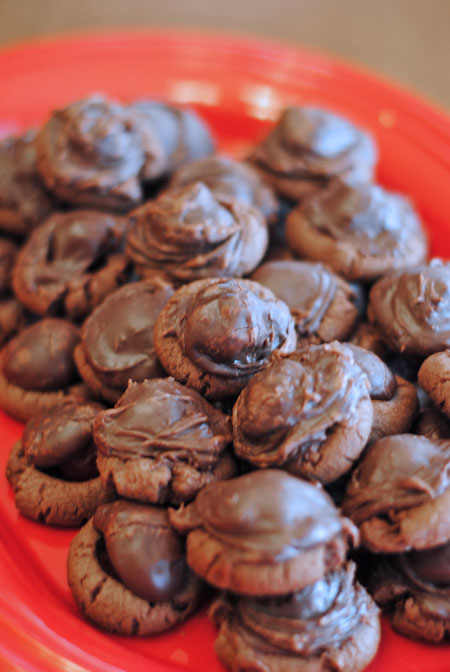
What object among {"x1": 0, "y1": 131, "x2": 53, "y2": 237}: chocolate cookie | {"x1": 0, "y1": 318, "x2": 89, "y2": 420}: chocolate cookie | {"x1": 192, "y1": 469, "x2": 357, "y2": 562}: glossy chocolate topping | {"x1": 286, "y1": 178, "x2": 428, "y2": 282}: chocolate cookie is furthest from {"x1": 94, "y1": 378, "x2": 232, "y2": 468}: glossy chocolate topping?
{"x1": 0, "y1": 131, "x2": 53, "y2": 237}: chocolate cookie

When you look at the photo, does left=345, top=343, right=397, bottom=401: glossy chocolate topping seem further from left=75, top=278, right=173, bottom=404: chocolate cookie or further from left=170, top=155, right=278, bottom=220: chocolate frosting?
left=170, top=155, right=278, bottom=220: chocolate frosting

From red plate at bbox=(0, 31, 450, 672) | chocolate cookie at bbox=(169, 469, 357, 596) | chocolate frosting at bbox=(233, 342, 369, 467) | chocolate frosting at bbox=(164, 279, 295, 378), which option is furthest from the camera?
red plate at bbox=(0, 31, 450, 672)

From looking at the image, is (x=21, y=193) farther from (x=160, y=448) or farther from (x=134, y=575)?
(x=134, y=575)

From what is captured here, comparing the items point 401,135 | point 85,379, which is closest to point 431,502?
point 85,379

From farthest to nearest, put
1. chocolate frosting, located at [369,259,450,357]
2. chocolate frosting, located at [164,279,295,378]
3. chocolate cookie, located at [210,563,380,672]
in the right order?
chocolate frosting, located at [369,259,450,357]
chocolate frosting, located at [164,279,295,378]
chocolate cookie, located at [210,563,380,672]

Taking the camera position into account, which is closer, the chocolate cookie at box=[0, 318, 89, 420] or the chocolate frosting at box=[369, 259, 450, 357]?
the chocolate frosting at box=[369, 259, 450, 357]

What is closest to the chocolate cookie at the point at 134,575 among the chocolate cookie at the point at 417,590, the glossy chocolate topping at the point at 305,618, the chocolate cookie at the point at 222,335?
the glossy chocolate topping at the point at 305,618

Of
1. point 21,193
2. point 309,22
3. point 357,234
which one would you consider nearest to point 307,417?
point 357,234
